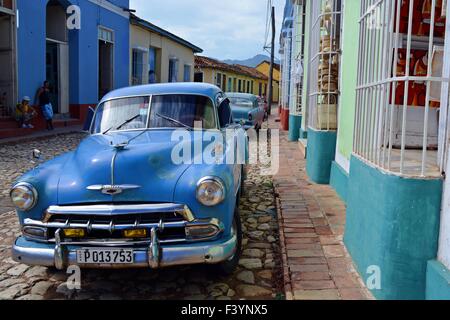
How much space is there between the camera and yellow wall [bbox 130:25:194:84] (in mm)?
19575

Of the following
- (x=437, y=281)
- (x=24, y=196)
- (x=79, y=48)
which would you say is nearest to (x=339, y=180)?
(x=437, y=281)

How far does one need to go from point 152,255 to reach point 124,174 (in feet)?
1.99

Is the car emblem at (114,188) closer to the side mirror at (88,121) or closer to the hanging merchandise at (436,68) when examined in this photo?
the side mirror at (88,121)

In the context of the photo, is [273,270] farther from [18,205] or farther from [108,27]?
[108,27]

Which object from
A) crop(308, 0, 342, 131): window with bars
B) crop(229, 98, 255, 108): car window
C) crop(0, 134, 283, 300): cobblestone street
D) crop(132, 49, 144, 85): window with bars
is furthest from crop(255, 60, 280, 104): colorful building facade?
crop(0, 134, 283, 300): cobblestone street

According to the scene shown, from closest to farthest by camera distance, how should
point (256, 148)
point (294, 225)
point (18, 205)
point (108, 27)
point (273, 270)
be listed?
point (18, 205)
point (273, 270)
point (294, 225)
point (256, 148)
point (108, 27)

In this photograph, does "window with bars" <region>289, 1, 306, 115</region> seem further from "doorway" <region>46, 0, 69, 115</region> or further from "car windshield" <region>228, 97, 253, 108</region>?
"doorway" <region>46, 0, 69, 115</region>

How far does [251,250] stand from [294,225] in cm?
65

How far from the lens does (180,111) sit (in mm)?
4176

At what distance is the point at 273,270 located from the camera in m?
3.51

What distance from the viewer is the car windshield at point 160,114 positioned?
4.11 m

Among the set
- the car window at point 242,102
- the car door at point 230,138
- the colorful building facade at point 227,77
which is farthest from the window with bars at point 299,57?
the colorful building facade at point 227,77
